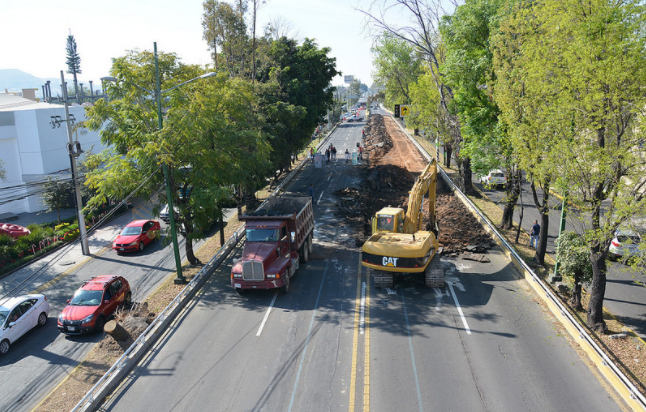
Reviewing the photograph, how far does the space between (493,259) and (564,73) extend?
9893 millimetres

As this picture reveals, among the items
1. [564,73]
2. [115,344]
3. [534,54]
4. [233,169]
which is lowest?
[115,344]

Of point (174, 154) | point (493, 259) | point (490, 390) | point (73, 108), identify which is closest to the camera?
point (490, 390)

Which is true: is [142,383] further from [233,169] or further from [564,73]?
[564,73]

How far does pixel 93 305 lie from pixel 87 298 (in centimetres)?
50

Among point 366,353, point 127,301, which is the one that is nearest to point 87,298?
point 127,301

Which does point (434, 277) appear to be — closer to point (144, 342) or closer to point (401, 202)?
point (144, 342)

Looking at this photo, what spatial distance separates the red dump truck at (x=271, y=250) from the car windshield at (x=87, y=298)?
5.24 meters

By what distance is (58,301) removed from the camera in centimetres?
2034

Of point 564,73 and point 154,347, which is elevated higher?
point 564,73

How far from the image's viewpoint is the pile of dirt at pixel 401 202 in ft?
79.4

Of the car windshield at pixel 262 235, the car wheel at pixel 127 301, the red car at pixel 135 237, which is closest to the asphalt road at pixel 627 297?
the car windshield at pixel 262 235

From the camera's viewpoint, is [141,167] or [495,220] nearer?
[141,167]

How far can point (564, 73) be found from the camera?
1498 centimetres

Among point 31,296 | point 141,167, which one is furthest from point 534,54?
point 31,296
